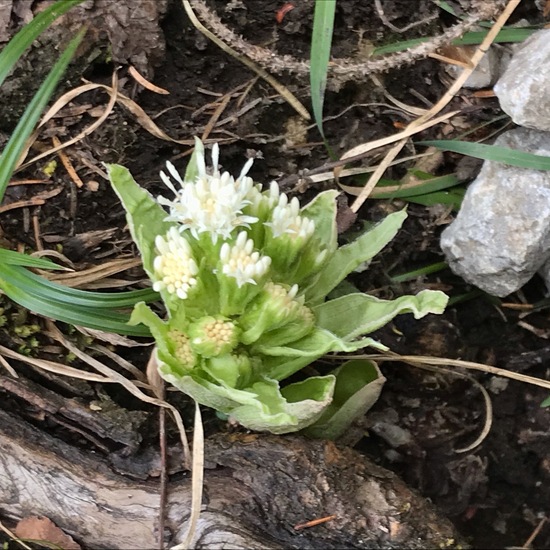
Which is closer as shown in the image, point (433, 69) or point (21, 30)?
point (21, 30)

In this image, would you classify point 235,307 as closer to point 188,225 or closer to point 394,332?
point 188,225

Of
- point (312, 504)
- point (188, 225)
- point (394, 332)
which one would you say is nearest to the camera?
point (188, 225)

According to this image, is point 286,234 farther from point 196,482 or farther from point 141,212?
point 196,482

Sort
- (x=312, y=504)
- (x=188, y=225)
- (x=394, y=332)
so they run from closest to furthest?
(x=188, y=225), (x=312, y=504), (x=394, y=332)

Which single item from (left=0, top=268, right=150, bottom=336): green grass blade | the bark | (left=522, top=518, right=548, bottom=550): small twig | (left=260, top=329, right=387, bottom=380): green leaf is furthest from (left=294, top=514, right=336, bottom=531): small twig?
(left=522, top=518, right=548, bottom=550): small twig

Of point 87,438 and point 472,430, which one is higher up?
point 87,438

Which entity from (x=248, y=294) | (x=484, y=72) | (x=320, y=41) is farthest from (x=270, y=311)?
(x=484, y=72)

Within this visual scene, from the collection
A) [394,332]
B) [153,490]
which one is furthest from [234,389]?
[394,332]
